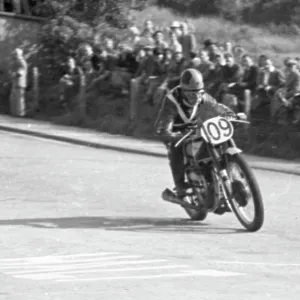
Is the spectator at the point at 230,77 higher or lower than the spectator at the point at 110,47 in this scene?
higher

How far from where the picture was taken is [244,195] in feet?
34.8

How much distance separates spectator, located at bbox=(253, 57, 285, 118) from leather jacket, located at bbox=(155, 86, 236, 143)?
7552mm

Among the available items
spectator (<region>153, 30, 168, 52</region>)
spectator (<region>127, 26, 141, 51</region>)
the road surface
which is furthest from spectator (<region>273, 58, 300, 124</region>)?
spectator (<region>127, 26, 141, 51</region>)

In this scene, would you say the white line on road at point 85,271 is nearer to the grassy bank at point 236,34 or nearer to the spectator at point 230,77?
the spectator at point 230,77

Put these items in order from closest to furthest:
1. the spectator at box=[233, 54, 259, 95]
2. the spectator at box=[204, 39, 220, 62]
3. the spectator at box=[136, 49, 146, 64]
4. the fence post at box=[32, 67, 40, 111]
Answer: the spectator at box=[233, 54, 259, 95] < the spectator at box=[204, 39, 220, 62] < the spectator at box=[136, 49, 146, 64] < the fence post at box=[32, 67, 40, 111]

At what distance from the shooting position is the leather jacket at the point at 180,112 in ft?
36.5

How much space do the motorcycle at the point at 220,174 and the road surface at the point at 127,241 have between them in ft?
0.83

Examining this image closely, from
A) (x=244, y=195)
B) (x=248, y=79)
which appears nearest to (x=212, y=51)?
(x=248, y=79)

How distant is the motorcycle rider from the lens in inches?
437

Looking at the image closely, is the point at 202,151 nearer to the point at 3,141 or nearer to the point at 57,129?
the point at 3,141

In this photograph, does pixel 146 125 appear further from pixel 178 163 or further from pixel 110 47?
pixel 178 163

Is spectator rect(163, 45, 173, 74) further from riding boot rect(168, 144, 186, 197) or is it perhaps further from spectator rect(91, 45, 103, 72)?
riding boot rect(168, 144, 186, 197)

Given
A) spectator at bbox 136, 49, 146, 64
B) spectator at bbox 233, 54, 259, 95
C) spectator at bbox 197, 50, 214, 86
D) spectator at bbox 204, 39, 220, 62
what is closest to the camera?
spectator at bbox 233, 54, 259, 95

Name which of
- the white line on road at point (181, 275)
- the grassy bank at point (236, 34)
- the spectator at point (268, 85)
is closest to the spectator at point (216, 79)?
the spectator at point (268, 85)
